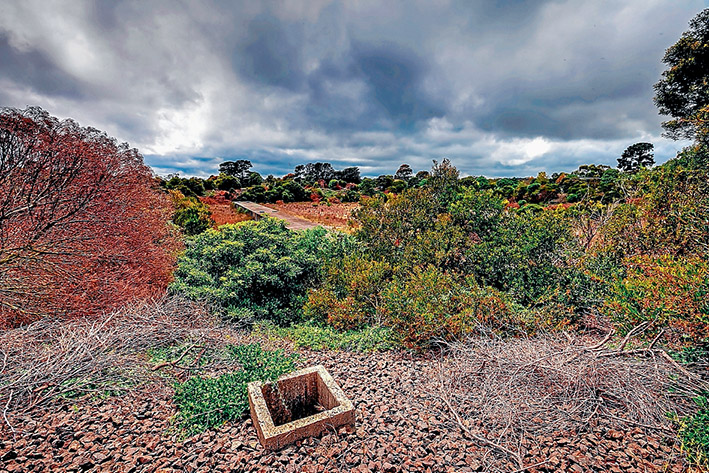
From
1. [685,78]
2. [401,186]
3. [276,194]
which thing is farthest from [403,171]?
[685,78]

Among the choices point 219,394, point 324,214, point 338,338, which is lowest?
point 338,338

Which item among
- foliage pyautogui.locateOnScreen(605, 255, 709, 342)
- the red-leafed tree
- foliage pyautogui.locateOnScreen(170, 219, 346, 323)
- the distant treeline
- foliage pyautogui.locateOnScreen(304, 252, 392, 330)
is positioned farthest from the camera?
the distant treeline

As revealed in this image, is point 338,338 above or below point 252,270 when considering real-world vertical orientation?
below

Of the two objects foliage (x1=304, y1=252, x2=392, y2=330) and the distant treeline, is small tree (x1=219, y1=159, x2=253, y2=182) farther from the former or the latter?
foliage (x1=304, y1=252, x2=392, y2=330)

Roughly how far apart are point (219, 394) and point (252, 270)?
277 centimetres

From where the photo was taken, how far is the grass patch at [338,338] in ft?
12.4

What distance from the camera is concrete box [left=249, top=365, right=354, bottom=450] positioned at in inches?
85.4

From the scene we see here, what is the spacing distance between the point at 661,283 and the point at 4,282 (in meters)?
6.23

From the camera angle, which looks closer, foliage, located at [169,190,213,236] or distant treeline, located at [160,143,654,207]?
foliage, located at [169,190,213,236]

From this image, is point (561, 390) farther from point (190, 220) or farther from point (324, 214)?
point (324, 214)

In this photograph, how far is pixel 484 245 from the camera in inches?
188

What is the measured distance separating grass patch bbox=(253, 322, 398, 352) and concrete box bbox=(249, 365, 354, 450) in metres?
0.99

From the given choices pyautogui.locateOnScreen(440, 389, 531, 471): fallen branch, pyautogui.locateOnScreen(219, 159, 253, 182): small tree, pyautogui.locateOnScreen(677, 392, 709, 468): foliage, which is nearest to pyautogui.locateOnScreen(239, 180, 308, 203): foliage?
pyautogui.locateOnScreen(219, 159, 253, 182): small tree

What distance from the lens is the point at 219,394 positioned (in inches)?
100
